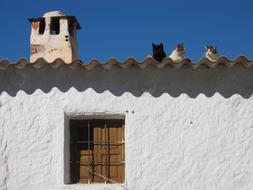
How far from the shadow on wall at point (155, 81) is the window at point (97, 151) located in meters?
0.51

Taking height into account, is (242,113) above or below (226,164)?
above

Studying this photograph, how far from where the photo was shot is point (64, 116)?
686cm

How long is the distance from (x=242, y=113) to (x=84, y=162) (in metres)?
2.27

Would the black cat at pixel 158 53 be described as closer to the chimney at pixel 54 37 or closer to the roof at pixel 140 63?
the roof at pixel 140 63

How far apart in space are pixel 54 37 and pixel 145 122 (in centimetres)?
686

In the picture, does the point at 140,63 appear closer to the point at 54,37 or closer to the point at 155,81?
the point at 155,81

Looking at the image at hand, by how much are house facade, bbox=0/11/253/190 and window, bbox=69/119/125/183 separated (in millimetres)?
14

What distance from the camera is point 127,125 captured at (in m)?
6.80

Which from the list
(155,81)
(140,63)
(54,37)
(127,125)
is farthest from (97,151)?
(54,37)

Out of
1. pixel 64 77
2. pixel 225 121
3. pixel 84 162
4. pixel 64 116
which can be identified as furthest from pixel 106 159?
pixel 225 121

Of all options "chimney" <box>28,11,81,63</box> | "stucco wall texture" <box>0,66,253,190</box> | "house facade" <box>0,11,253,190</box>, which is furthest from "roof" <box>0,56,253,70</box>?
"chimney" <box>28,11,81,63</box>

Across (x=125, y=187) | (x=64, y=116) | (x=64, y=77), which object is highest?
(x=64, y=77)

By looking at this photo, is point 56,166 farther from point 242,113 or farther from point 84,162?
point 242,113

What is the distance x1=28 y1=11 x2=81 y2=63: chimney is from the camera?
12.6 m
